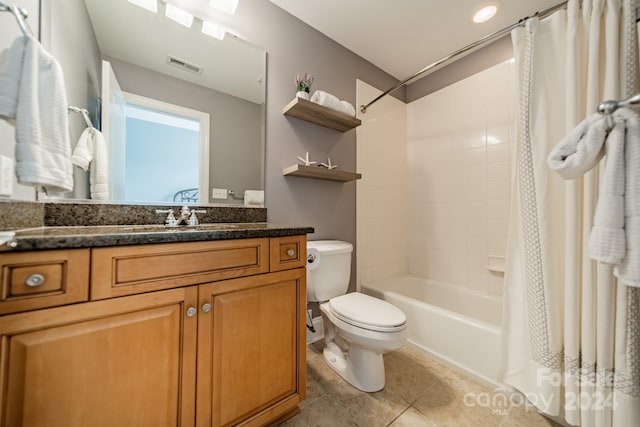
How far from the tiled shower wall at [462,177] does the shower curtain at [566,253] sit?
82 centimetres

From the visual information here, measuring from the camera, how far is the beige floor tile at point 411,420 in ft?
3.47

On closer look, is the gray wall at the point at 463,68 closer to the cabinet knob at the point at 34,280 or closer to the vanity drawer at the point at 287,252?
the vanity drawer at the point at 287,252

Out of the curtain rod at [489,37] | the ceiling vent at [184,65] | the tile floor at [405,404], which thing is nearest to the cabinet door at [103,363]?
the tile floor at [405,404]

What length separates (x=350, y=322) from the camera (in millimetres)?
1228

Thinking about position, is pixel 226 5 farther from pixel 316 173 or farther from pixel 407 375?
pixel 407 375

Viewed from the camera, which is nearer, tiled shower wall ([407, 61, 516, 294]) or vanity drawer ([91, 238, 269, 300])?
vanity drawer ([91, 238, 269, 300])

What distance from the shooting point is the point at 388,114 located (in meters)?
2.29

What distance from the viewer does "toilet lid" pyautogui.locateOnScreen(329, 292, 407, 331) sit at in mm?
1157

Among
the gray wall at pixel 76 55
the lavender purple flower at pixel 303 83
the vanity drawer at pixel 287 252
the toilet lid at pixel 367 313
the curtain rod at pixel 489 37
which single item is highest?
the curtain rod at pixel 489 37

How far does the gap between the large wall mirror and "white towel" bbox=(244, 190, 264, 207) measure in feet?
0.13

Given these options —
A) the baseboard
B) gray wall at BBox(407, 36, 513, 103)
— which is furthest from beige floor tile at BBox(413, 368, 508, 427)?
gray wall at BBox(407, 36, 513, 103)

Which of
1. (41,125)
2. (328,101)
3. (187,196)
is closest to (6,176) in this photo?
(41,125)

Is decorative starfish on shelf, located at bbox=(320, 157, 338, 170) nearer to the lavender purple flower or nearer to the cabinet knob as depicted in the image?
the lavender purple flower

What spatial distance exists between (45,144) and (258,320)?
0.84 metres
